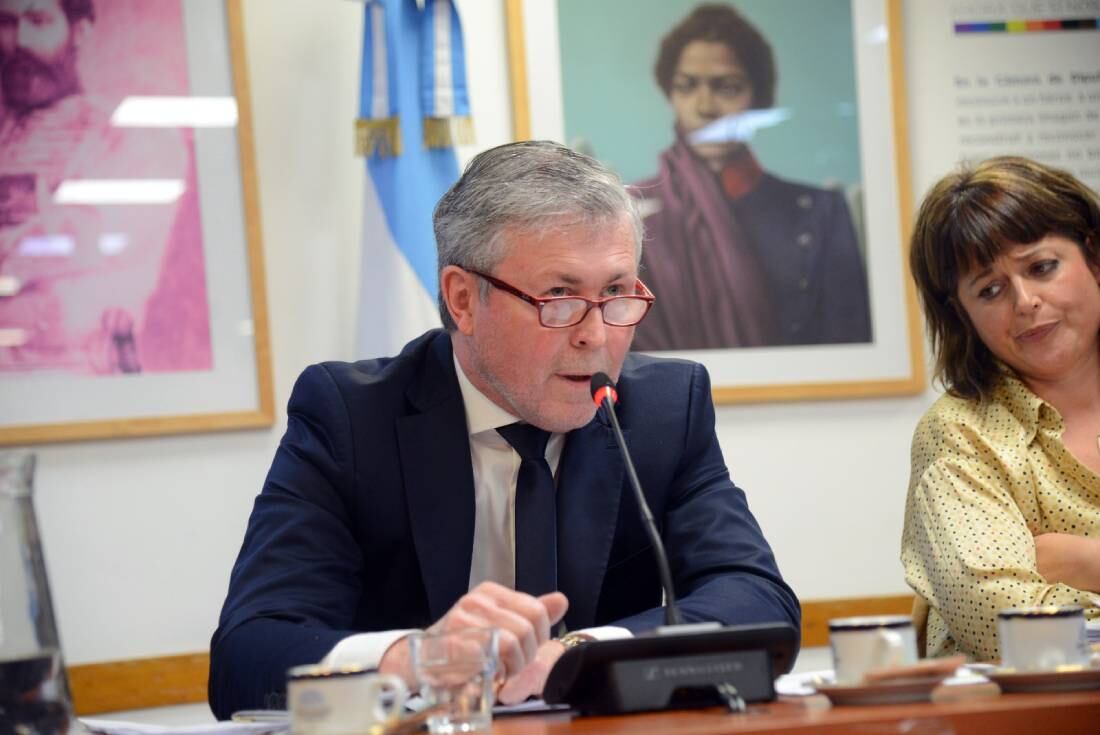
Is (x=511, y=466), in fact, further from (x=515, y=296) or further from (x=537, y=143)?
(x=537, y=143)

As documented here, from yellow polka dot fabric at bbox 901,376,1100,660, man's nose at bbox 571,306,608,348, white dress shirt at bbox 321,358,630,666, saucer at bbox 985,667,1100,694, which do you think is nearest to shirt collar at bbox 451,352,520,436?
white dress shirt at bbox 321,358,630,666

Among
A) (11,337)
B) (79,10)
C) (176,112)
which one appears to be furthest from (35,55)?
(11,337)

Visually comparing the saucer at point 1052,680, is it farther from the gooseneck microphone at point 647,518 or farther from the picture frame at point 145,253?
the picture frame at point 145,253

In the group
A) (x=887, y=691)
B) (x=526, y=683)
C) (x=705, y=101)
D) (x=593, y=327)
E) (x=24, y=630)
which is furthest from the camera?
(x=705, y=101)

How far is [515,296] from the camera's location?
2045 mm

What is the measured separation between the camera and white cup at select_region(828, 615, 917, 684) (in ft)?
4.50

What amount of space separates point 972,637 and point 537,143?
1.04 metres

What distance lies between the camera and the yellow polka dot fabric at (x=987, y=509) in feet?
7.11

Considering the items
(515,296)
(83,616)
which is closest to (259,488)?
(83,616)

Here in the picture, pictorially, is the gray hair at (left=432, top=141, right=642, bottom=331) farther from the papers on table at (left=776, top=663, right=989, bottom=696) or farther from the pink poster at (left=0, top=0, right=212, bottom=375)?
the pink poster at (left=0, top=0, right=212, bottom=375)

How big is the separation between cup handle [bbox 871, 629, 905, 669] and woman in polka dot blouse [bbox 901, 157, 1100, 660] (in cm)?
87

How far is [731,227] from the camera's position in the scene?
11.1 feet

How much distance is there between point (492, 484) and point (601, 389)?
1.24 feet

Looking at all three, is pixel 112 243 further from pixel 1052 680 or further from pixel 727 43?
pixel 1052 680
